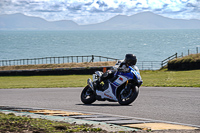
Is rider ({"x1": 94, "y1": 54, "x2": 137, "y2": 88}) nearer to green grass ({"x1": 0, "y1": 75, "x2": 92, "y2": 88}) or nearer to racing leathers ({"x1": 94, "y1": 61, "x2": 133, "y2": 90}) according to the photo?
racing leathers ({"x1": 94, "y1": 61, "x2": 133, "y2": 90})

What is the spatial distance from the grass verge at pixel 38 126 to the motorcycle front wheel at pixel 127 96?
3222 millimetres

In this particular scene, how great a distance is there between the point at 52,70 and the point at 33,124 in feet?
104

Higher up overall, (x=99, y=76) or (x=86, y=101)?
(x=99, y=76)

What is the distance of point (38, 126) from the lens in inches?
283

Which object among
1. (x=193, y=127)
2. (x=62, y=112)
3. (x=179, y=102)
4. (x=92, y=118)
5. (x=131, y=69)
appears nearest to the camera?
(x=193, y=127)

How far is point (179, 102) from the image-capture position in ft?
36.7

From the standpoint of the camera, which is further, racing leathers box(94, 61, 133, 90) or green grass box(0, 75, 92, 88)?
green grass box(0, 75, 92, 88)

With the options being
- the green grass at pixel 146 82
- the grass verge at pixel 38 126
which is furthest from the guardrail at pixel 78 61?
the grass verge at pixel 38 126

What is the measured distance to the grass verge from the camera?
6.86 metres

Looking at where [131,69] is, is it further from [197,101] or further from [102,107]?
[197,101]

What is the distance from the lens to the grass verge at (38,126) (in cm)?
686

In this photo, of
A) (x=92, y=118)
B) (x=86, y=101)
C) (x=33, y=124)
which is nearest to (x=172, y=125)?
(x=92, y=118)

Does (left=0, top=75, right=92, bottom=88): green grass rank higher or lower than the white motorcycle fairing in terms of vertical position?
lower

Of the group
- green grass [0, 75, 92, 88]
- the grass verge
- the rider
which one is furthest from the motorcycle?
green grass [0, 75, 92, 88]
